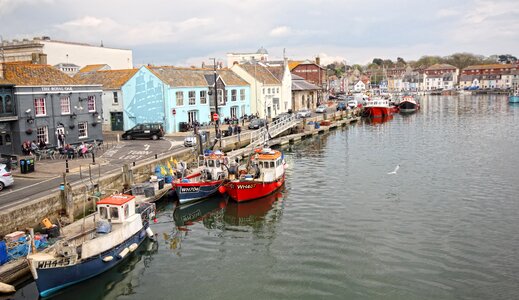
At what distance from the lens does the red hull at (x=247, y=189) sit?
31.7 m

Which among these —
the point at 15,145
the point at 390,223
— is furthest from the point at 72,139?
the point at 390,223

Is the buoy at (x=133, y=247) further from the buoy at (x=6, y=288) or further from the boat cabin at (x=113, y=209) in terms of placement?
the buoy at (x=6, y=288)

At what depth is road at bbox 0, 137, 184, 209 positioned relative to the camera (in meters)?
25.7

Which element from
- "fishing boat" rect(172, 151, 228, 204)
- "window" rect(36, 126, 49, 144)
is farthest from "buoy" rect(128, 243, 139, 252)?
"window" rect(36, 126, 49, 144)

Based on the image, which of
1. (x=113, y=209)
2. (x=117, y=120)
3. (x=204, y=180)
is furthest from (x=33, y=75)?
(x=113, y=209)

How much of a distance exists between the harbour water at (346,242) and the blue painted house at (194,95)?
1976 centimetres

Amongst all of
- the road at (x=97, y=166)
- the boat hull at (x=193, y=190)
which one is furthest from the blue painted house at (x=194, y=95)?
the boat hull at (x=193, y=190)

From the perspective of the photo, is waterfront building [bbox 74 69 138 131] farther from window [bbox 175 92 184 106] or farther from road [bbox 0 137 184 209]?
road [bbox 0 137 184 209]

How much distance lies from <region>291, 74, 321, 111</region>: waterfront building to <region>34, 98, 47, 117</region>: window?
182 feet

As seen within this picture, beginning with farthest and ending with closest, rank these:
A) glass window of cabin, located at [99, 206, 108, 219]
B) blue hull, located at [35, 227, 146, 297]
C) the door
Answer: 1. the door
2. glass window of cabin, located at [99, 206, 108, 219]
3. blue hull, located at [35, 227, 146, 297]

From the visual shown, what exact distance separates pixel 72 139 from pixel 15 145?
5.45 m

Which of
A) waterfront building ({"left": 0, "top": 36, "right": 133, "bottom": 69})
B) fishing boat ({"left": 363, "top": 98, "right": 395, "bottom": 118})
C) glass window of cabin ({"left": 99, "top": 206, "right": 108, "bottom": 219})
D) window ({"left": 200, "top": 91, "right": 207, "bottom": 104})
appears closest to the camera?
glass window of cabin ({"left": 99, "top": 206, "right": 108, "bottom": 219})

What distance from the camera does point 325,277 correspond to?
65.9 ft

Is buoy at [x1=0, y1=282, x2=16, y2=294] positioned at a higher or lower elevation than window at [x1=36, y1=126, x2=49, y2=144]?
lower
